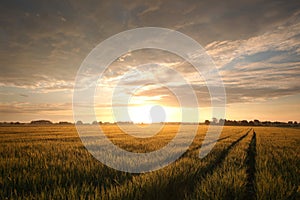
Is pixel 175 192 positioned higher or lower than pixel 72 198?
lower

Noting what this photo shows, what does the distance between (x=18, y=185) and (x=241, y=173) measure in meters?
4.73

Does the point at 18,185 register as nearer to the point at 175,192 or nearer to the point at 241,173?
the point at 175,192

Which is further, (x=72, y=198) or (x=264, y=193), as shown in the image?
(x=264, y=193)

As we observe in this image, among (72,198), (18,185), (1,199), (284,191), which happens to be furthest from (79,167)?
(284,191)

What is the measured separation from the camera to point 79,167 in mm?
5027

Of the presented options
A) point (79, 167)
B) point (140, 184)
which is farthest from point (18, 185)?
point (140, 184)

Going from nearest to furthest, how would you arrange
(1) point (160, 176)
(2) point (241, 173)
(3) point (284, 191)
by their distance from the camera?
(3) point (284, 191)
(1) point (160, 176)
(2) point (241, 173)

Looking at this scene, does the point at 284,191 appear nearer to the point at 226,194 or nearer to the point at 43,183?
the point at 226,194

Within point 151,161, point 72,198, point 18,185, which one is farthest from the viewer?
point 151,161

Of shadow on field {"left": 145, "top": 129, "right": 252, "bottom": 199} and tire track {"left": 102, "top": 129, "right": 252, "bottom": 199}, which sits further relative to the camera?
shadow on field {"left": 145, "top": 129, "right": 252, "bottom": 199}

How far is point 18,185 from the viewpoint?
393 cm

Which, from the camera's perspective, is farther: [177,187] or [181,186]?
[181,186]

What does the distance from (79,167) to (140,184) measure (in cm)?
205

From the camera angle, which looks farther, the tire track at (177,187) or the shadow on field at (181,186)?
the shadow on field at (181,186)
